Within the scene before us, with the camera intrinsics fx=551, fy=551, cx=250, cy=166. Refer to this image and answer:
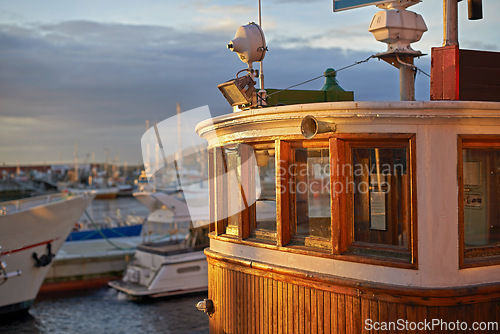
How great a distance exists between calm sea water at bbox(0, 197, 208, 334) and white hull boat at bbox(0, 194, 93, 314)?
0.78 m

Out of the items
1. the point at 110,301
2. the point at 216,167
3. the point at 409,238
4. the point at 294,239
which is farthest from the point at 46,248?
the point at 409,238

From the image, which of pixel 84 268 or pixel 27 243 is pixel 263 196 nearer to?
pixel 27 243

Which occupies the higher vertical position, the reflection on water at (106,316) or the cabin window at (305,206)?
the cabin window at (305,206)

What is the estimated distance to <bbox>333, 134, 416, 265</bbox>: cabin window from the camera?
17.2ft

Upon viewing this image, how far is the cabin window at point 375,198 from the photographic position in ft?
17.2

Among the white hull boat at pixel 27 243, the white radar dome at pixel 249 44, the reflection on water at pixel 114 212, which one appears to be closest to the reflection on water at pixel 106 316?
the white hull boat at pixel 27 243

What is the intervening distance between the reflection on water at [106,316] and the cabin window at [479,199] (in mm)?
13371

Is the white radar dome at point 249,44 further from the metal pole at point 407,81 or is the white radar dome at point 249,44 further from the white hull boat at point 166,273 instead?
the white hull boat at point 166,273

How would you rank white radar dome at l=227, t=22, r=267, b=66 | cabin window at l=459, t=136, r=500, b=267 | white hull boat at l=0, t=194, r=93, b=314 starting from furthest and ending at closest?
white hull boat at l=0, t=194, r=93, b=314 < white radar dome at l=227, t=22, r=267, b=66 < cabin window at l=459, t=136, r=500, b=267

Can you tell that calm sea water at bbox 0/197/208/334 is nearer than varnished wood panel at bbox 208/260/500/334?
No

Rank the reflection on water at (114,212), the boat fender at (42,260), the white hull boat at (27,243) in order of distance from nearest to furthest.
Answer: the white hull boat at (27,243) → the boat fender at (42,260) → the reflection on water at (114,212)

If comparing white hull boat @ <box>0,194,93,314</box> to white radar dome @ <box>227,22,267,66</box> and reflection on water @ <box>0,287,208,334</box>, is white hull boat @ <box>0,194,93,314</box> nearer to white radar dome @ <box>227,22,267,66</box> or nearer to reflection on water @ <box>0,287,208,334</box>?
reflection on water @ <box>0,287,208,334</box>

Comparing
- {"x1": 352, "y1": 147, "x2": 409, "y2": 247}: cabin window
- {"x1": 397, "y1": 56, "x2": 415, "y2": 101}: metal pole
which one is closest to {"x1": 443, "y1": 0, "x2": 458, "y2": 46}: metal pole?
{"x1": 397, "y1": 56, "x2": 415, "y2": 101}: metal pole

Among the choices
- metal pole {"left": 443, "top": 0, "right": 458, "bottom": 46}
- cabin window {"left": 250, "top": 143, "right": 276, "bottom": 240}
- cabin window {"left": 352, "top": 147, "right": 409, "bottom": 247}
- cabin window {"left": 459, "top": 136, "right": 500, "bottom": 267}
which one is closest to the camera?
cabin window {"left": 459, "top": 136, "right": 500, "bottom": 267}
